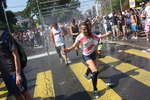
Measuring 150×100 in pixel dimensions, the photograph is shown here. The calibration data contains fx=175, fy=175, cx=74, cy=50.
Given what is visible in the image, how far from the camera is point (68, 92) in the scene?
479cm

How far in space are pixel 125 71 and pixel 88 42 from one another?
6.09 feet

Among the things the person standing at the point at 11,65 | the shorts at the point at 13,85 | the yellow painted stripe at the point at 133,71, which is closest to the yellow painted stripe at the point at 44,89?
the shorts at the point at 13,85

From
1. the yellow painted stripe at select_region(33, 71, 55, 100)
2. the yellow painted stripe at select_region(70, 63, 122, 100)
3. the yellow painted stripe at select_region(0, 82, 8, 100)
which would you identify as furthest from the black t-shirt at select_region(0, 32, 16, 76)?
the yellow painted stripe at select_region(0, 82, 8, 100)

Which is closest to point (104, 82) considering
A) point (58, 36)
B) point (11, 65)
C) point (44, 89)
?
point (44, 89)

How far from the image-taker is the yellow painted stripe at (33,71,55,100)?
15.6 ft

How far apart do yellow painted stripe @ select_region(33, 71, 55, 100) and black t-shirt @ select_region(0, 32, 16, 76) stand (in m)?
1.94

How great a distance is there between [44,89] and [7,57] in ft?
8.56

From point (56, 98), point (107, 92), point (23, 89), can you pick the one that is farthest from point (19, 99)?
point (107, 92)

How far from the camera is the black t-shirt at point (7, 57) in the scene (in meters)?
2.82

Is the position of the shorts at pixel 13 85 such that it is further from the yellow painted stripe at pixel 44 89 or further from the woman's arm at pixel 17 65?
the yellow painted stripe at pixel 44 89

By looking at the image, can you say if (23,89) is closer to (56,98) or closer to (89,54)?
(56,98)

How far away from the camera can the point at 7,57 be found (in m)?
2.90

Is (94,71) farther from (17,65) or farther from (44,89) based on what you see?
(17,65)

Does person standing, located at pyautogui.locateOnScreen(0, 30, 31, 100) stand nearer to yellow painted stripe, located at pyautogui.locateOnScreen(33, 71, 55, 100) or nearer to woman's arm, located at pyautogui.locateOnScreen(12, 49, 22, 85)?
woman's arm, located at pyautogui.locateOnScreen(12, 49, 22, 85)
